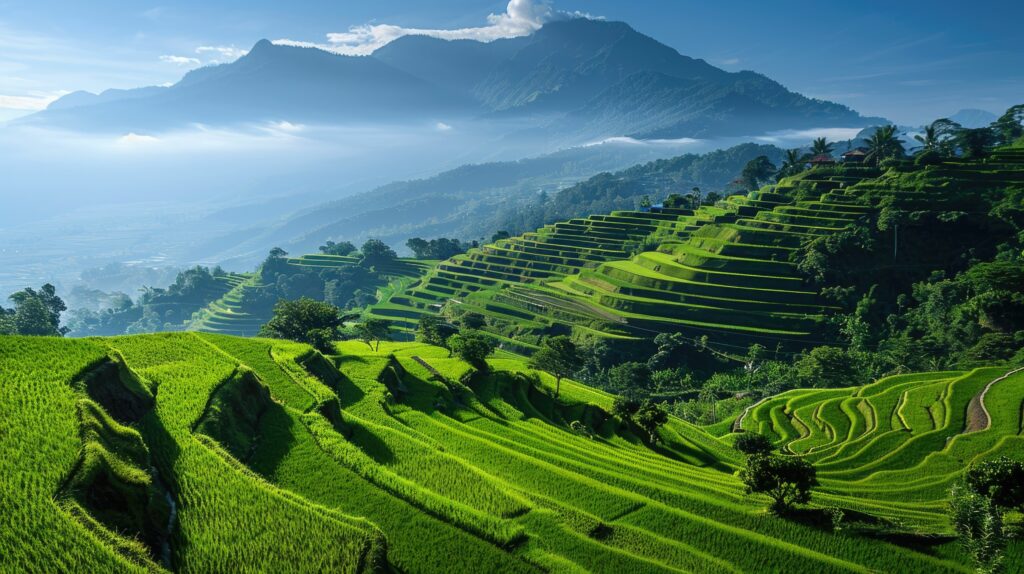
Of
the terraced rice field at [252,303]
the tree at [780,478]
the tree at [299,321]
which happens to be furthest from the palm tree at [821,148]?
the tree at [780,478]

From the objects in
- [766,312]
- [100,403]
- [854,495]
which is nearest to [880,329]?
[766,312]

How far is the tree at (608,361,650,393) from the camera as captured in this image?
59.9m

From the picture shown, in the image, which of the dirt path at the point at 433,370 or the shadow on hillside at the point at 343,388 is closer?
the shadow on hillside at the point at 343,388

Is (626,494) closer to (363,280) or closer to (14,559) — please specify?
(14,559)

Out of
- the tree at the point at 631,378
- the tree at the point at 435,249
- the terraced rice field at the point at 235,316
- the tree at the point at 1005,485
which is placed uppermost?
the tree at the point at 1005,485

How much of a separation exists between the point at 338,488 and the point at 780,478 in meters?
13.6

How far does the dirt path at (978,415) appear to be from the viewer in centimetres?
3347

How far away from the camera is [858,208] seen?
80.4m

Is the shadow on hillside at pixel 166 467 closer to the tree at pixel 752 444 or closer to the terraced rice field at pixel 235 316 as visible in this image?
the tree at pixel 752 444

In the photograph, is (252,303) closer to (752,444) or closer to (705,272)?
(705,272)

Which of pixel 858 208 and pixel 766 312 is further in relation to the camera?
pixel 858 208

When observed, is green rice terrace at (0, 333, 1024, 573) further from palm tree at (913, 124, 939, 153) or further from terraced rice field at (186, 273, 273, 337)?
terraced rice field at (186, 273, 273, 337)

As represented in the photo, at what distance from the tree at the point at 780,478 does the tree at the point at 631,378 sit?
134 ft

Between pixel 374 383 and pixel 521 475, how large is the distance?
1164 centimetres
